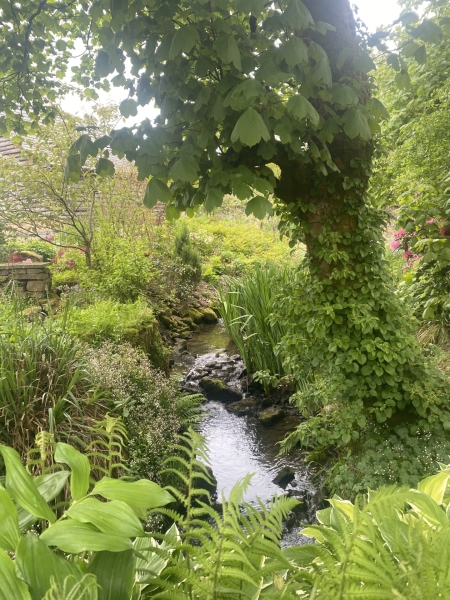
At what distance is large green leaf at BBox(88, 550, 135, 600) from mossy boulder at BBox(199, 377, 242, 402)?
4.57 m

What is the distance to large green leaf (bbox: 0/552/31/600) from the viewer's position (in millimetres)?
508

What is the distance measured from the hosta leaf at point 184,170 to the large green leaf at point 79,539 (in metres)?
1.54

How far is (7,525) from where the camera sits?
22.8 inches

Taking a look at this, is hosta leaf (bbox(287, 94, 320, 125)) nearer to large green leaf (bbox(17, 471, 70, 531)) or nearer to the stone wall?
large green leaf (bbox(17, 471, 70, 531))

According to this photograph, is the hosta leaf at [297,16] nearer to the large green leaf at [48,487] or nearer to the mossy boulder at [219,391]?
the large green leaf at [48,487]

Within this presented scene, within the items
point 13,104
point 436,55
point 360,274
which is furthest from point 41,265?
point 436,55

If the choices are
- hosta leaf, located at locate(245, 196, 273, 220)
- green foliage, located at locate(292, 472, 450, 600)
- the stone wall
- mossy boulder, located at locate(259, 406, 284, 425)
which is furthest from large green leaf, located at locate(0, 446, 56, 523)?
the stone wall

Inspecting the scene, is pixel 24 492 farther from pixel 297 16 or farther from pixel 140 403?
pixel 140 403

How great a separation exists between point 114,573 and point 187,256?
880 centimetres

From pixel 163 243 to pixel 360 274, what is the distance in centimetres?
745

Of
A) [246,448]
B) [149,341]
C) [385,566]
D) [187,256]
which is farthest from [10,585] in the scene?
[187,256]

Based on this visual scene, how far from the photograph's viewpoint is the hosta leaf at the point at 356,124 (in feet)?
6.05

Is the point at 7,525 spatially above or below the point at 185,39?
below

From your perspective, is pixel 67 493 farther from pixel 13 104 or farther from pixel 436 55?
pixel 436 55
